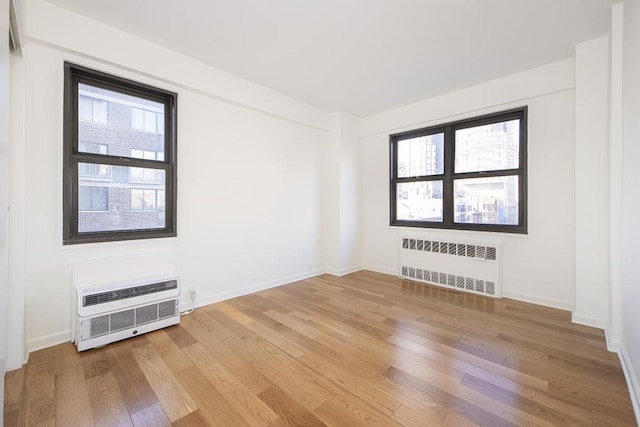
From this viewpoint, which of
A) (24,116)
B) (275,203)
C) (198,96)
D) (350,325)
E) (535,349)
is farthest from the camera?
(275,203)

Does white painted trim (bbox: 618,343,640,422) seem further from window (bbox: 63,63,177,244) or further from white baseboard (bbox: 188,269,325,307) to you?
window (bbox: 63,63,177,244)

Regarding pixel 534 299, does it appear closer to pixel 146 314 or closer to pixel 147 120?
pixel 146 314

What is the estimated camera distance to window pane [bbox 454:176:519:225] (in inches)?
135

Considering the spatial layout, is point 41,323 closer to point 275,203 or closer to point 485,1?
Answer: point 275,203

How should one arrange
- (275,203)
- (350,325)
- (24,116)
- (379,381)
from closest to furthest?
(379,381), (24,116), (350,325), (275,203)

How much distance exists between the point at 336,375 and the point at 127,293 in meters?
1.96

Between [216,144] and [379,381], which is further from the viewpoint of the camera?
[216,144]

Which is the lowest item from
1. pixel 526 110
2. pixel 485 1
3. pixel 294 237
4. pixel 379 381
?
pixel 379 381

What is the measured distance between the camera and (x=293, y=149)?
416cm

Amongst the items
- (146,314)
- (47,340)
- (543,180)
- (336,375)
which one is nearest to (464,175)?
(543,180)

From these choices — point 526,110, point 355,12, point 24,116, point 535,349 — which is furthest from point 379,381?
point 526,110

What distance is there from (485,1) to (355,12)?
103 cm

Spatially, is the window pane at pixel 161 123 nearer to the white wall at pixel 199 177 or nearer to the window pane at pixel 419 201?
the white wall at pixel 199 177

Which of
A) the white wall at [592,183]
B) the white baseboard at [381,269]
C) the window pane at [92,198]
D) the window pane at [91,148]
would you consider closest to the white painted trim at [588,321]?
the white wall at [592,183]
